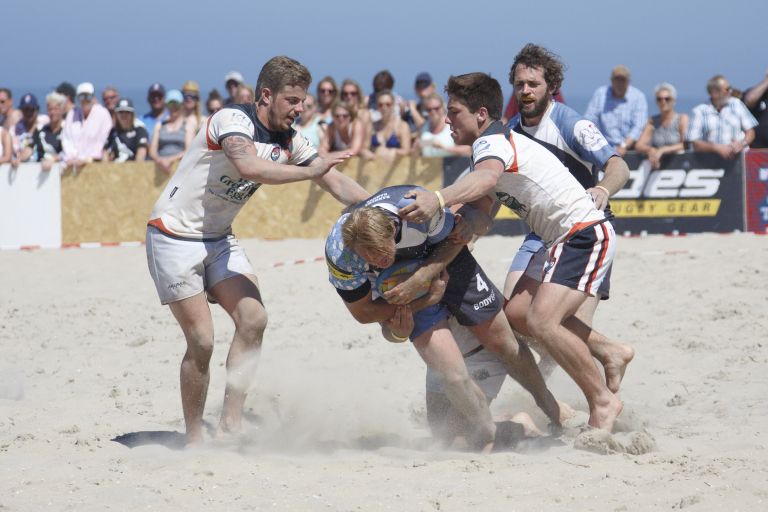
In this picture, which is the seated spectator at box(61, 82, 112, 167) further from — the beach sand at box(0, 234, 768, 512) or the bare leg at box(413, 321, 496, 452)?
the bare leg at box(413, 321, 496, 452)

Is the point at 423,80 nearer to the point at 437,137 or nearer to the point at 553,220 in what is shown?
the point at 437,137

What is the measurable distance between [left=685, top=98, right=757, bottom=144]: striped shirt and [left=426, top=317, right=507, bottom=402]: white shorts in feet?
22.7

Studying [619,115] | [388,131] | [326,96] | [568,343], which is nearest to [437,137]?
[388,131]

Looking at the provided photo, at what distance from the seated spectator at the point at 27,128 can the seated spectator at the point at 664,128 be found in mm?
7160

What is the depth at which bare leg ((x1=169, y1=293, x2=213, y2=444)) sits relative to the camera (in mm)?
5426

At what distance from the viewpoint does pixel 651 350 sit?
7383 millimetres

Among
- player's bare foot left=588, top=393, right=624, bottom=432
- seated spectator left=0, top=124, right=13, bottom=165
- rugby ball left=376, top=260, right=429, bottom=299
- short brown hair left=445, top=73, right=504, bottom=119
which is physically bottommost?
player's bare foot left=588, top=393, right=624, bottom=432

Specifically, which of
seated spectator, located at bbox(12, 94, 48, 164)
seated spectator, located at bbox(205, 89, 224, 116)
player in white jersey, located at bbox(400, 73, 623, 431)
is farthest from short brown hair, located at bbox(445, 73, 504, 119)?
seated spectator, located at bbox(205, 89, 224, 116)

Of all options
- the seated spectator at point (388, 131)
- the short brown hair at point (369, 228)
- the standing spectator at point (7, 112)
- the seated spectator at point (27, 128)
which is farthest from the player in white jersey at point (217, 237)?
the standing spectator at point (7, 112)

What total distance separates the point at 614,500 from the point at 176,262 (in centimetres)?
249

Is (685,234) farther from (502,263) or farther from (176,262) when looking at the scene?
(176,262)

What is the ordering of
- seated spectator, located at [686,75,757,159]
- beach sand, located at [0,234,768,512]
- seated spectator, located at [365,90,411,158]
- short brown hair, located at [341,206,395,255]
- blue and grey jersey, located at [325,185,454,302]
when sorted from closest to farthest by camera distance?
beach sand, located at [0,234,768,512]
short brown hair, located at [341,206,395,255]
blue and grey jersey, located at [325,185,454,302]
seated spectator, located at [686,75,757,159]
seated spectator, located at [365,90,411,158]

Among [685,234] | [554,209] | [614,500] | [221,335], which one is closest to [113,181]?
[221,335]

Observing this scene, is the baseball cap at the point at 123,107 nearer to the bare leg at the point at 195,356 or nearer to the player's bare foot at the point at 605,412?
the bare leg at the point at 195,356
